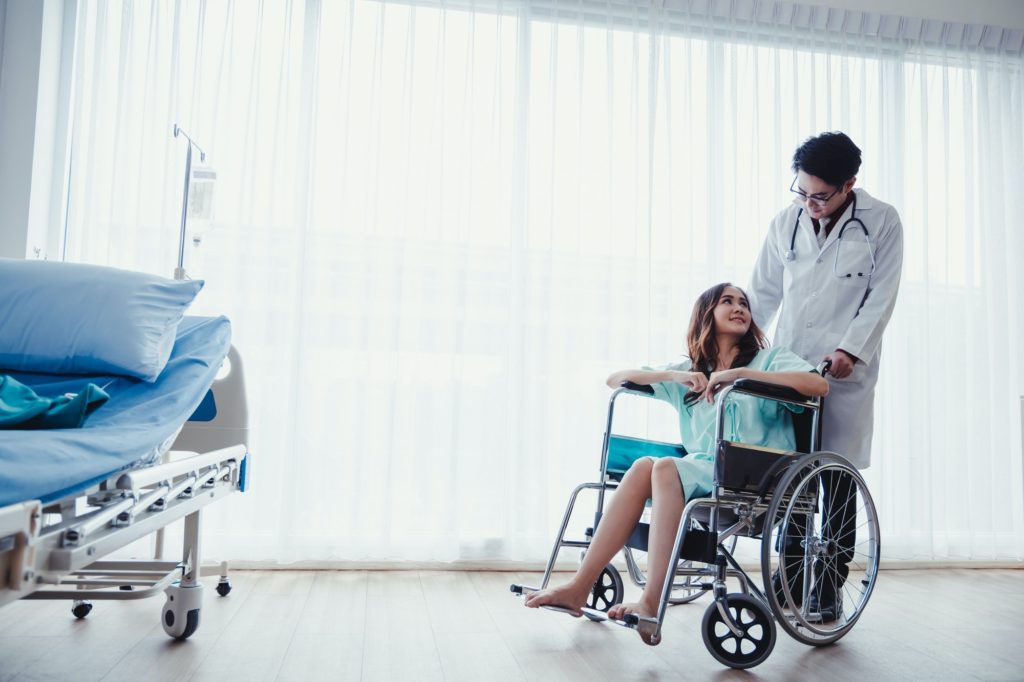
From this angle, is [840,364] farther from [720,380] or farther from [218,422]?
[218,422]

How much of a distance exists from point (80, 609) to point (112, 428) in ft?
2.65

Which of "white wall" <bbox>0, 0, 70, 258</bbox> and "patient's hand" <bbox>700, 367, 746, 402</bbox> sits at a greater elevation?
"white wall" <bbox>0, 0, 70, 258</bbox>

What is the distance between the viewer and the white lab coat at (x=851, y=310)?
2145 millimetres

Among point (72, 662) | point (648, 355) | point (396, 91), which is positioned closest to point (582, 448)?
point (648, 355)

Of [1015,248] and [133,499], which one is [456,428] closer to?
[133,499]

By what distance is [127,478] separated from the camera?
4.07ft

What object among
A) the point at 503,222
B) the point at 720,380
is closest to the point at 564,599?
the point at 720,380

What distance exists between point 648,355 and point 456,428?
753 millimetres

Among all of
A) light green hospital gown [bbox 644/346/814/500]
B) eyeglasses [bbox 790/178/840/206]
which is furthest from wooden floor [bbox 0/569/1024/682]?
eyeglasses [bbox 790/178/840/206]

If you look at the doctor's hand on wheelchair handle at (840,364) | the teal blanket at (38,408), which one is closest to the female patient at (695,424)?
the doctor's hand on wheelchair handle at (840,364)

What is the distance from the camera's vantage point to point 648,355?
2932 mm

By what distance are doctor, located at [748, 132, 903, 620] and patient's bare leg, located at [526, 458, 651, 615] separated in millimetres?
542

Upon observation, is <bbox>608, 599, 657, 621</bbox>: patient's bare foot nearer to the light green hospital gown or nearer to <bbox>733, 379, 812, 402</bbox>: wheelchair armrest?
the light green hospital gown

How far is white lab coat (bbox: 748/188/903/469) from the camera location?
7.04 feet
